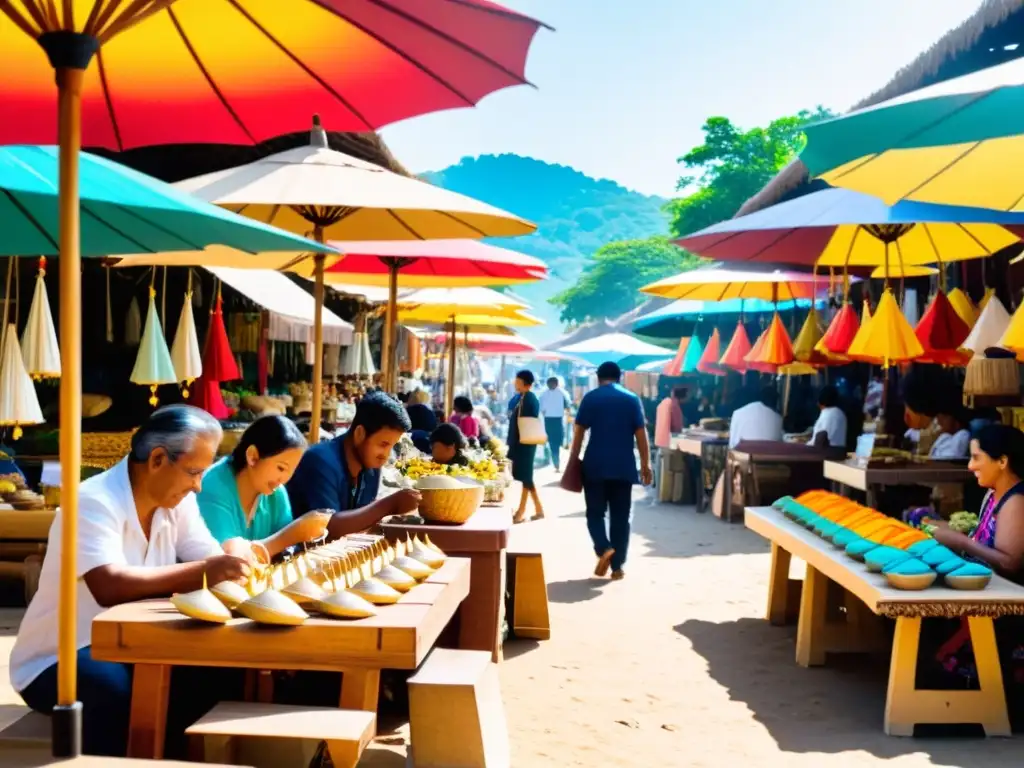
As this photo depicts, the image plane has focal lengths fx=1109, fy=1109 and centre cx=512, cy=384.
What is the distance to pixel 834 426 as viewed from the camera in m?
11.4

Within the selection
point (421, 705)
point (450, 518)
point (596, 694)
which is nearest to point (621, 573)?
point (596, 694)

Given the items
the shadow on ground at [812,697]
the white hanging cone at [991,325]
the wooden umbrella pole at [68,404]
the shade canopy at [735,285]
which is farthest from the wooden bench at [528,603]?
the shade canopy at [735,285]

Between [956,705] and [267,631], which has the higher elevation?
[267,631]

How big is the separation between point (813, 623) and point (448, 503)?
2348 mm

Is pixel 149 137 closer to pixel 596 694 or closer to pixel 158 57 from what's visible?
pixel 158 57

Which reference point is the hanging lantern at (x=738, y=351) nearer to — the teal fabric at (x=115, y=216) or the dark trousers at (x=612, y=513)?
the dark trousers at (x=612, y=513)

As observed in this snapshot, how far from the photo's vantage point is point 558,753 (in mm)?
4566

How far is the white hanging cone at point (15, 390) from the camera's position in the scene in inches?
253

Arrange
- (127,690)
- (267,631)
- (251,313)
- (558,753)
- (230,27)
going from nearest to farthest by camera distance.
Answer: (267,631) → (127,690) → (230,27) → (558,753) → (251,313)

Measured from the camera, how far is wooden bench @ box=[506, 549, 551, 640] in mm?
6555

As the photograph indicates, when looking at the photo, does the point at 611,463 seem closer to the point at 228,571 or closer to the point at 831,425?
the point at 831,425

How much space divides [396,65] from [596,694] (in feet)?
10.9

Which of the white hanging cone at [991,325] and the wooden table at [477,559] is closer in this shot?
the wooden table at [477,559]

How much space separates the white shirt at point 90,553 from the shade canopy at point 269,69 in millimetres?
1249
